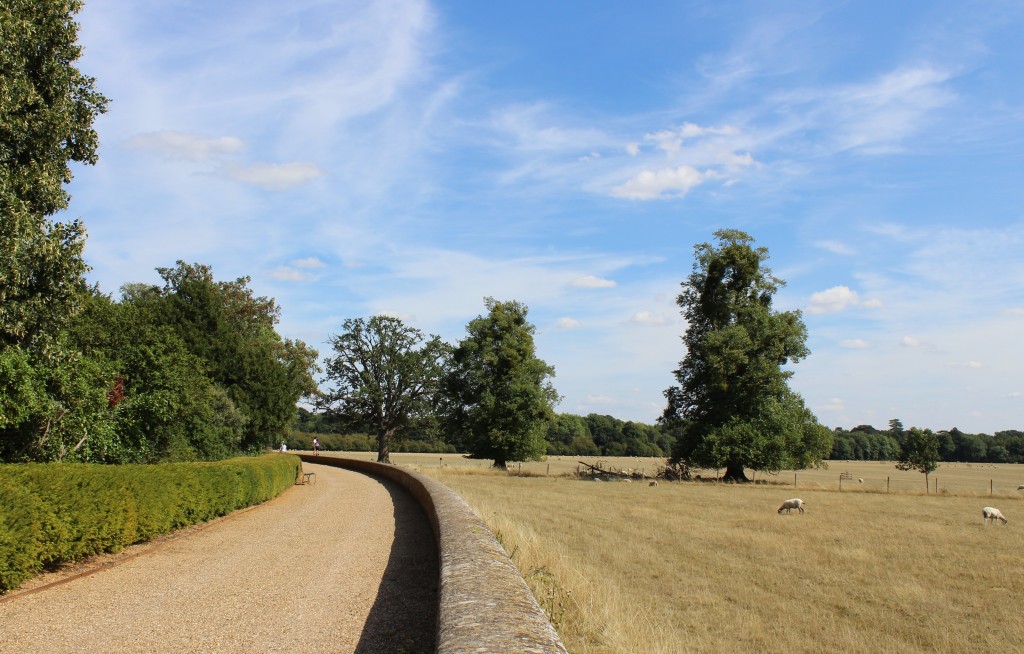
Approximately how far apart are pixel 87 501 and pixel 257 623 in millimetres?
4264

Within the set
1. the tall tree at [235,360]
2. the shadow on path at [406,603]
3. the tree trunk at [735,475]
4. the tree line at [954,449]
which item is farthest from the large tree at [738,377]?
the tree line at [954,449]

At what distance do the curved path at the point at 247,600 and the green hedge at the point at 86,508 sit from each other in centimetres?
43

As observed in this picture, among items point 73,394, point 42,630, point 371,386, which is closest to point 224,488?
point 73,394

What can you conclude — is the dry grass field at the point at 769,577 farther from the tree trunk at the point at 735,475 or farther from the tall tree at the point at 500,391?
the tall tree at the point at 500,391

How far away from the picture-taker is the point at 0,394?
1437 cm

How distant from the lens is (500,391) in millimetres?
55156

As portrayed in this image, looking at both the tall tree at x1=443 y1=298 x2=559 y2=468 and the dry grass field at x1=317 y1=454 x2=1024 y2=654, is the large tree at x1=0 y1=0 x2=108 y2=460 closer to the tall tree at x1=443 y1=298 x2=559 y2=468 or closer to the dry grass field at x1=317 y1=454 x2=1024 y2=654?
the dry grass field at x1=317 y1=454 x2=1024 y2=654

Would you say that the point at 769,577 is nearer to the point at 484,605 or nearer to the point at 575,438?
the point at 484,605

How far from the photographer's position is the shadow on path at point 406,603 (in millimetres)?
6711

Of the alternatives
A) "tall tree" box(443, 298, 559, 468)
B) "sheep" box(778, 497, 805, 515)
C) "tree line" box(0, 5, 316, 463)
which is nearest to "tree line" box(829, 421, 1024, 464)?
"tall tree" box(443, 298, 559, 468)

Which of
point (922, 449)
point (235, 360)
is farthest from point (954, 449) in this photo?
point (235, 360)

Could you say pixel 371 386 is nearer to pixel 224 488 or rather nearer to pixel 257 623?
pixel 224 488

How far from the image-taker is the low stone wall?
460 centimetres

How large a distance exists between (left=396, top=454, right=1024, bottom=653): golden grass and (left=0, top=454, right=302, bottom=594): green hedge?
19.7ft
